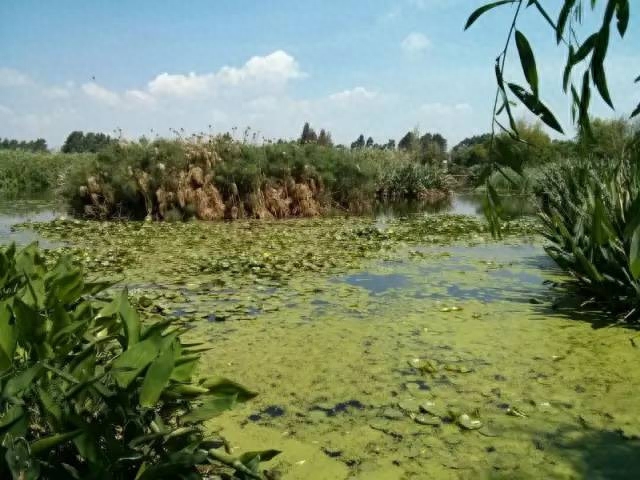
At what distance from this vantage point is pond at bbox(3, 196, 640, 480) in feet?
8.30

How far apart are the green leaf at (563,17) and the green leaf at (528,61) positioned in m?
0.07

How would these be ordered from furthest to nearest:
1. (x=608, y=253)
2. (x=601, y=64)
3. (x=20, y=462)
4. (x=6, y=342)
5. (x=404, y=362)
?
(x=608, y=253) → (x=404, y=362) → (x=6, y=342) → (x=20, y=462) → (x=601, y=64)

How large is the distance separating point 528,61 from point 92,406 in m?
1.64

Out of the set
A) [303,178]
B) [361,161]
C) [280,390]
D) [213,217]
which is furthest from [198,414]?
[361,161]

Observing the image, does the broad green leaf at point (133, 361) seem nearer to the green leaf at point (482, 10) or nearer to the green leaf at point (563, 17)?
the green leaf at point (482, 10)

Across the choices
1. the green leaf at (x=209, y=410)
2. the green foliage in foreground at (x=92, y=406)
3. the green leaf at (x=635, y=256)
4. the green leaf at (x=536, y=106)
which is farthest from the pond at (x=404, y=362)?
the green leaf at (x=536, y=106)

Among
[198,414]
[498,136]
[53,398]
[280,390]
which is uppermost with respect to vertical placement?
[498,136]

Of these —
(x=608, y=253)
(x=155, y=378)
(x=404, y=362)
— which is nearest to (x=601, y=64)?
(x=155, y=378)

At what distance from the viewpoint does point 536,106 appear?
121 centimetres

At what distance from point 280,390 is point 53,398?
172 centimetres

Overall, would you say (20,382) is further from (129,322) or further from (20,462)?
(129,322)

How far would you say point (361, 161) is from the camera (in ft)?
59.4

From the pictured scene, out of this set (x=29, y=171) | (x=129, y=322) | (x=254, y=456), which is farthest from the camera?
(x=29, y=171)

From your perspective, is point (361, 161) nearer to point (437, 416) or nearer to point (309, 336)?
point (309, 336)
